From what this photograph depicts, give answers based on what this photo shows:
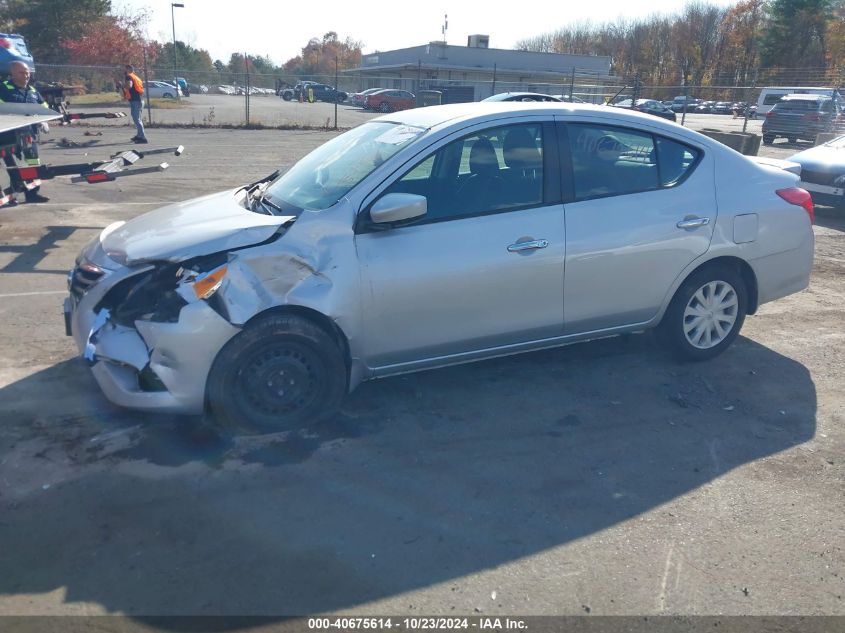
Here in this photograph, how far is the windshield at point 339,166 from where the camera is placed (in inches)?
178

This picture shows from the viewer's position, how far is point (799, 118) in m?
25.8

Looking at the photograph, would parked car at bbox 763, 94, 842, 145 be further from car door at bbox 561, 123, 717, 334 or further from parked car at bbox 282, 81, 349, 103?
parked car at bbox 282, 81, 349, 103

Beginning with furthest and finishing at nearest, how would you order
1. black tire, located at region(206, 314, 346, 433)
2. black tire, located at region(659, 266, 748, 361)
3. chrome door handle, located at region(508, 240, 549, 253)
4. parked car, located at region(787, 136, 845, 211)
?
parked car, located at region(787, 136, 845, 211) → black tire, located at region(659, 266, 748, 361) → chrome door handle, located at region(508, 240, 549, 253) → black tire, located at region(206, 314, 346, 433)

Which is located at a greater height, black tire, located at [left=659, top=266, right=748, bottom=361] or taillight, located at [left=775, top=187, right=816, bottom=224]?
taillight, located at [left=775, top=187, right=816, bottom=224]

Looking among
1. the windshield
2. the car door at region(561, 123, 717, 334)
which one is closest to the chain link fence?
the windshield

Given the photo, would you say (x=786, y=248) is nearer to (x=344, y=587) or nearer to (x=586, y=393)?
(x=586, y=393)

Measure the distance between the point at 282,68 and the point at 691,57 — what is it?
65.1 meters

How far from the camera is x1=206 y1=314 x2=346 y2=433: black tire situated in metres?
4.07

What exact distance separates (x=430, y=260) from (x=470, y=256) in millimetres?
260

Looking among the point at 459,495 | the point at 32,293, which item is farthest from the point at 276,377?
the point at 32,293

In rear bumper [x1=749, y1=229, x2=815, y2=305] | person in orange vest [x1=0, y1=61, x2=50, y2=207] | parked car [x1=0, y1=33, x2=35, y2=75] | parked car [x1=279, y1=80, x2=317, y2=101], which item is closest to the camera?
rear bumper [x1=749, y1=229, x2=815, y2=305]

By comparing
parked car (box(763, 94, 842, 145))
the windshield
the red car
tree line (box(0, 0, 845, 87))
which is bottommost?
the windshield

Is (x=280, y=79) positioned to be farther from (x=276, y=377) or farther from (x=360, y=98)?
(x=276, y=377)

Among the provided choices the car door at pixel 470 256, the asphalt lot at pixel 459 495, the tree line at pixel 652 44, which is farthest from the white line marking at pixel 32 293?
the tree line at pixel 652 44
